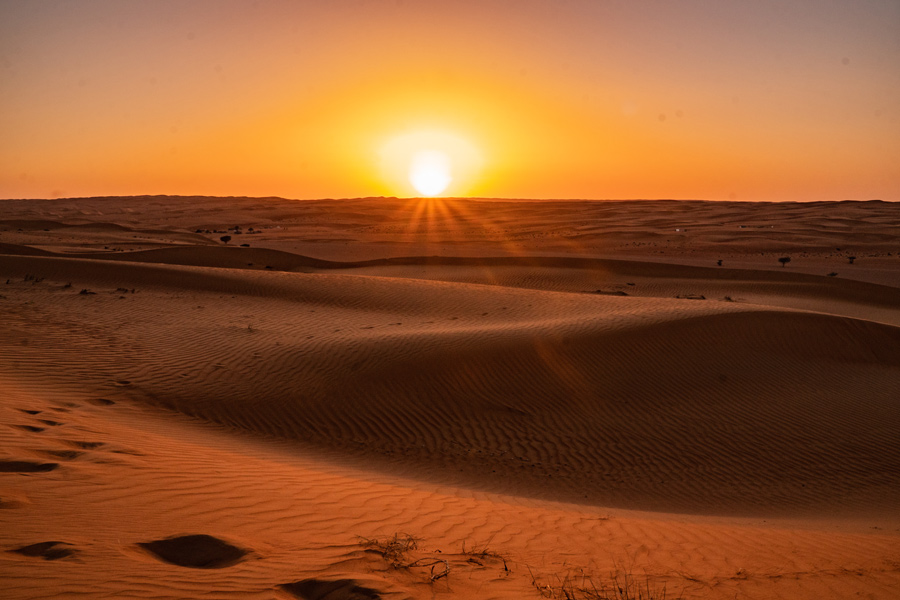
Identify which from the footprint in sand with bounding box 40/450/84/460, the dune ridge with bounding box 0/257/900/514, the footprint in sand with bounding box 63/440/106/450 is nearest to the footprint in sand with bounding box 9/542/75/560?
the footprint in sand with bounding box 40/450/84/460

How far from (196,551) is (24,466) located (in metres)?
2.45

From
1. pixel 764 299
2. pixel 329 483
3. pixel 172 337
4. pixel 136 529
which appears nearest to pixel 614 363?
pixel 329 483

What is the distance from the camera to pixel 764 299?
23688 mm

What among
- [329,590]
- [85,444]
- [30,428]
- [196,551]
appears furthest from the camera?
[30,428]

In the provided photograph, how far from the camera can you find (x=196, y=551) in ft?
14.5

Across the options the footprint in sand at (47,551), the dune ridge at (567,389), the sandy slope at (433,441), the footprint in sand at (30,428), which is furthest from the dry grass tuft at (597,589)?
the footprint in sand at (30,428)

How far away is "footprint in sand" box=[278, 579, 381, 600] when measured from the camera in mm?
3932

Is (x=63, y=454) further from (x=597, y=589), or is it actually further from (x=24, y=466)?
(x=597, y=589)

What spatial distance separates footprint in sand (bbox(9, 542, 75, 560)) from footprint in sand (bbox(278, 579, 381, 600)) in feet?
4.45

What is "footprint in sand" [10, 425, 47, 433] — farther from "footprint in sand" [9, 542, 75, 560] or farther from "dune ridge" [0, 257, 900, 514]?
"footprint in sand" [9, 542, 75, 560]

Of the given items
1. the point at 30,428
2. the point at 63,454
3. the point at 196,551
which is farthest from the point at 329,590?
the point at 30,428

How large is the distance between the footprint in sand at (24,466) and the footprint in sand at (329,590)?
10.2 ft

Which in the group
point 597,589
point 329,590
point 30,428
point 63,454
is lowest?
point 329,590

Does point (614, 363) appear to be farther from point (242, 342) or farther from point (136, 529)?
point (136, 529)
